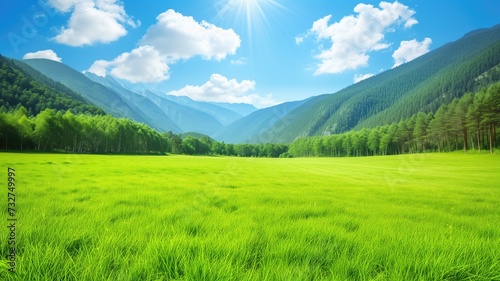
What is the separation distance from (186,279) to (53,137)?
10550 centimetres

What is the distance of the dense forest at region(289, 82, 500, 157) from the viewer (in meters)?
62.7

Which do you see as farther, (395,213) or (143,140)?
(143,140)

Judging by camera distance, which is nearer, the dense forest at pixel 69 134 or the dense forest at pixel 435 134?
the dense forest at pixel 435 134

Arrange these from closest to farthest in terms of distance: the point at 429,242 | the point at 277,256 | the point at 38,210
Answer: the point at 277,256 < the point at 429,242 < the point at 38,210

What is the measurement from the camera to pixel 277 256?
3111 mm

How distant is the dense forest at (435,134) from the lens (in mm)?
62694

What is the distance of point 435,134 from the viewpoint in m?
85.9

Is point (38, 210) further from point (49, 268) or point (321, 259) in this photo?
point (321, 259)

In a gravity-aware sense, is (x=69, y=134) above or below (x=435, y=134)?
above

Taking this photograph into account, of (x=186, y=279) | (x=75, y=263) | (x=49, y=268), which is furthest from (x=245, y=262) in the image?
(x=49, y=268)

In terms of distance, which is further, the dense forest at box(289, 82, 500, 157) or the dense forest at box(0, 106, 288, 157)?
the dense forest at box(0, 106, 288, 157)

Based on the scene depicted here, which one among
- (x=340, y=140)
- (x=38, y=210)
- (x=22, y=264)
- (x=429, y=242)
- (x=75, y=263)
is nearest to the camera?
(x=22, y=264)

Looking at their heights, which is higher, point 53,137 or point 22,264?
point 53,137

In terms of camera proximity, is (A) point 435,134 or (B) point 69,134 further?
(B) point 69,134
